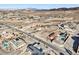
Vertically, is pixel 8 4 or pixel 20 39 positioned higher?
pixel 8 4
